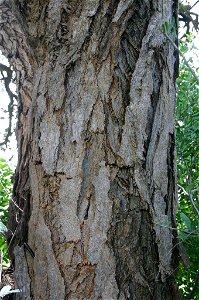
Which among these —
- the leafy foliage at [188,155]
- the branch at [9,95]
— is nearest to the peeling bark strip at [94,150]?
the leafy foliage at [188,155]

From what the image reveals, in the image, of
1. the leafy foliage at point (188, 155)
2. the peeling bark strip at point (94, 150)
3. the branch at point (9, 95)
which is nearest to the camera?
the peeling bark strip at point (94, 150)

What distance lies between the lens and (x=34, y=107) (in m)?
1.38

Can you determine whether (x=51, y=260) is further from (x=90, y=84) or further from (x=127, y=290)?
(x=90, y=84)

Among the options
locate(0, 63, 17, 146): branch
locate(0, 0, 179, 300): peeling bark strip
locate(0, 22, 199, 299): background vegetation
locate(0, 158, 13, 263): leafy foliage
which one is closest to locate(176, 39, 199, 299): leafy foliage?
locate(0, 22, 199, 299): background vegetation

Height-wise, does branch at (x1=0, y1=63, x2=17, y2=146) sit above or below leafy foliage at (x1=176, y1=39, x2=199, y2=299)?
above

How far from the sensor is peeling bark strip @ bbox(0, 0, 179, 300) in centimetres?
119

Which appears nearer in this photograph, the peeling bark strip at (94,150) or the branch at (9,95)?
the peeling bark strip at (94,150)

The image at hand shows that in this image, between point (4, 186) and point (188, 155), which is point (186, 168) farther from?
point (4, 186)

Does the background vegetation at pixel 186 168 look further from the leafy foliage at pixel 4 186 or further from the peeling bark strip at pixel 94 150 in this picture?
the peeling bark strip at pixel 94 150

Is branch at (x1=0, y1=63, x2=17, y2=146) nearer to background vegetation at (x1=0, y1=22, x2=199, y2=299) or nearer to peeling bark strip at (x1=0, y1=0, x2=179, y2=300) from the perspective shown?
background vegetation at (x1=0, y1=22, x2=199, y2=299)

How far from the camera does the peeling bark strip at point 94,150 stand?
1188mm

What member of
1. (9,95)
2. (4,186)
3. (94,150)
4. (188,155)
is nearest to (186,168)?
(188,155)

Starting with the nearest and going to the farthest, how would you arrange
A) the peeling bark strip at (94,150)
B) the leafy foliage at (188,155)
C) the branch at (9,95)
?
the peeling bark strip at (94,150)
the leafy foliage at (188,155)
the branch at (9,95)

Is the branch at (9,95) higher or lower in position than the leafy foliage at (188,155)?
higher
